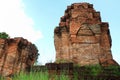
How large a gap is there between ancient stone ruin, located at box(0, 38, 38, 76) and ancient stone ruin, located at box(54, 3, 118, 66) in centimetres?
118

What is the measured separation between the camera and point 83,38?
10.1 meters

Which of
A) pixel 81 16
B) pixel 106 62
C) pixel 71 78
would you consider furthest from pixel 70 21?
pixel 71 78

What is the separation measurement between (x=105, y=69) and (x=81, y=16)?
11.7 ft

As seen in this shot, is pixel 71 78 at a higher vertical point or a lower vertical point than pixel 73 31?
lower

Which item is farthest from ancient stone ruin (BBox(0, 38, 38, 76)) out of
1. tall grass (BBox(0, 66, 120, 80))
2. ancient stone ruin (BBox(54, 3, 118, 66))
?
tall grass (BBox(0, 66, 120, 80))

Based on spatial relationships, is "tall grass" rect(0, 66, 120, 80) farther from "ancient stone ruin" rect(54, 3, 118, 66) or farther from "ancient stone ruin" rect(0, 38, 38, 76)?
"ancient stone ruin" rect(0, 38, 38, 76)

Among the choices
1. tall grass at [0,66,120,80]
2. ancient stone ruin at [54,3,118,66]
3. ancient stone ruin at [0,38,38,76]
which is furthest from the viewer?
ancient stone ruin at [54,3,118,66]

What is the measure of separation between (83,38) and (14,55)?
9.00 ft

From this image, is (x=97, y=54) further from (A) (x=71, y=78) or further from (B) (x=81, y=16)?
(A) (x=71, y=78)

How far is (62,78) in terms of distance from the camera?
20.1 feet

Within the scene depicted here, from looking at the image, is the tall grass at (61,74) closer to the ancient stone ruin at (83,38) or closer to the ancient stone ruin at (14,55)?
the ancient stone ruin at (83,38)

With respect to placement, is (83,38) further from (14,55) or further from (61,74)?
(61,74)

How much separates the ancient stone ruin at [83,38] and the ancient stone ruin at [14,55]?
118 cm

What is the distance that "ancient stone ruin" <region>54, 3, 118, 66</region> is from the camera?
9.71 metres
